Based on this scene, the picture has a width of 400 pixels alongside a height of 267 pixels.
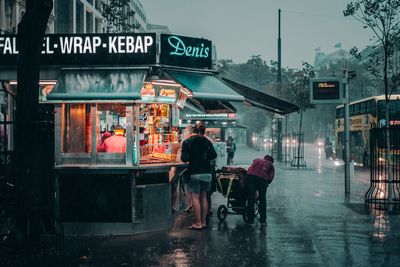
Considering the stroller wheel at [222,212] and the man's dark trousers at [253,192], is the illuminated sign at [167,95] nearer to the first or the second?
the man's dark trousers at [253,192]

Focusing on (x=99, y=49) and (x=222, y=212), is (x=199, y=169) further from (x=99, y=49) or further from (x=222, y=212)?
(x=99, y=49)

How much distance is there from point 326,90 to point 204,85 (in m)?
6.82

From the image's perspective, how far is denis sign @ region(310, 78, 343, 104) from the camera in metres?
16.8

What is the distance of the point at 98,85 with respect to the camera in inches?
413

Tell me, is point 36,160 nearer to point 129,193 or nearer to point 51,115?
point 51,115

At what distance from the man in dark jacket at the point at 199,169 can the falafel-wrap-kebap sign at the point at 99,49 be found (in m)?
1.77

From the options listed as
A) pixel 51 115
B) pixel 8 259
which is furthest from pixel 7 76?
pixel 8 259

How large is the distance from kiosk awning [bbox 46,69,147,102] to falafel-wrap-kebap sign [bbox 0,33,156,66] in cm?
19

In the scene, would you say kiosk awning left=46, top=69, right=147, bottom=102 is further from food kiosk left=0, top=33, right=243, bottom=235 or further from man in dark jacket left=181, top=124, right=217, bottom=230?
man in dark jacket left=181, top=124, right=217, bottom=230

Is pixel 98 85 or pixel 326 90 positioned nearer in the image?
pixel 98 85

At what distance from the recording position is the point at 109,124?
11.3 metres

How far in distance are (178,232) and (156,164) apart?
1351mm

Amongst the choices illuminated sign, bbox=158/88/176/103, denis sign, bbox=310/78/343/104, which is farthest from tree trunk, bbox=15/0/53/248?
denis sign, bbox=310/78/343/104

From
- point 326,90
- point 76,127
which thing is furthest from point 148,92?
point 326,90
